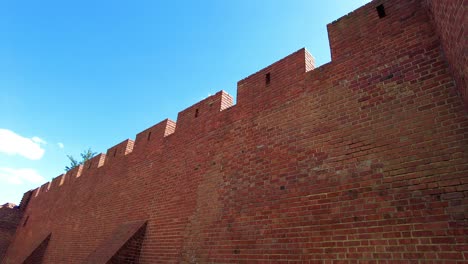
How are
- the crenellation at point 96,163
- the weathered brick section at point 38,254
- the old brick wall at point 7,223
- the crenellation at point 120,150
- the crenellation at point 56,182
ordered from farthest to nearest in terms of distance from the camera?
the old brick wall at point 7,223 → the crenellation at point 56,182 → the crenellation at point 96,163 → the weathered brick section at point 38,254 → the crenellation at point 120,150

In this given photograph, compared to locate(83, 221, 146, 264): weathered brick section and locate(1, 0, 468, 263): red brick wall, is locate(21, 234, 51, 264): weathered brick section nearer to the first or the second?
locate(83, 221, 146, 264): weathered brick section

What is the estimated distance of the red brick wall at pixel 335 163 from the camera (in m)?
3.05

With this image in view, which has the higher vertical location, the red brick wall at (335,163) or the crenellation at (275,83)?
the crenellation at (275,83)

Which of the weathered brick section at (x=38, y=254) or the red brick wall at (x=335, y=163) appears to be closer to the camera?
the red brick wall at (x=335, y=163)

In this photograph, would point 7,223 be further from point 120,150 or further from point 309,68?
point 309,68

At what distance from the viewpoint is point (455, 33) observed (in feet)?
9.18

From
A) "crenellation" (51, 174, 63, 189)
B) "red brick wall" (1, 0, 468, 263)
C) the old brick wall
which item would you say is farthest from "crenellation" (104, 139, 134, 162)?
the old brick wall

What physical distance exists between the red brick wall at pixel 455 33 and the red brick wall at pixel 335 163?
262 millimetres

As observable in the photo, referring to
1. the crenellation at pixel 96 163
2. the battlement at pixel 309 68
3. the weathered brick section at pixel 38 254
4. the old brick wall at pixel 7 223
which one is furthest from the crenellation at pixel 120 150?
the old brick wall at pixel 7 223

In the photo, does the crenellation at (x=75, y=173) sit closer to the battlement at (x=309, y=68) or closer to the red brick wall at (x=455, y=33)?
the battlement at (x=309, y=68)

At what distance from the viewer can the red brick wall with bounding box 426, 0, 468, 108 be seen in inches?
101

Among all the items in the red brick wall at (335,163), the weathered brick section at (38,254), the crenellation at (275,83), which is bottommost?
the weathered brick section at (38,254)

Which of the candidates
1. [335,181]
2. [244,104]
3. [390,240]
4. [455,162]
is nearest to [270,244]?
[335,181]

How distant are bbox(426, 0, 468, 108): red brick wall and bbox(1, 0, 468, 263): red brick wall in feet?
0.86
